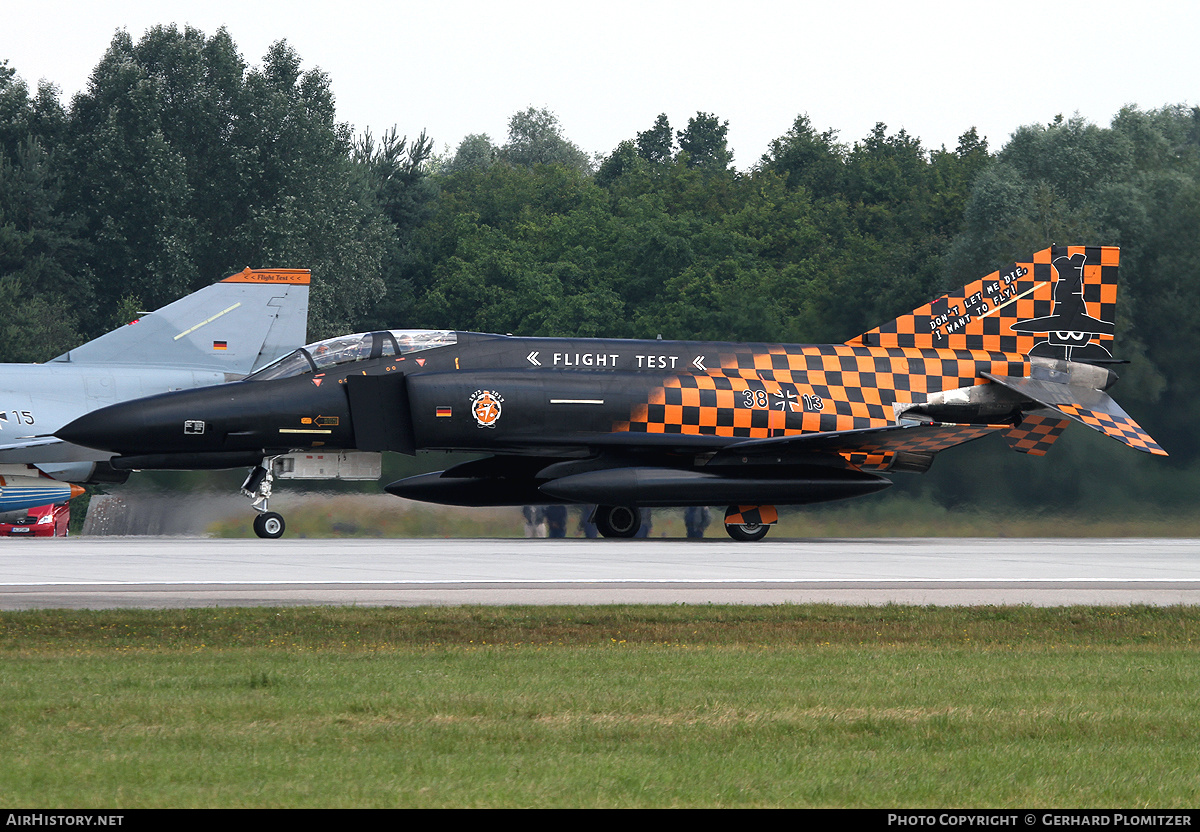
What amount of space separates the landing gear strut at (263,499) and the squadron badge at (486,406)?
127 inches

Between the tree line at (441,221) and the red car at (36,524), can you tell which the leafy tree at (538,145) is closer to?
the tree line at (441,221)

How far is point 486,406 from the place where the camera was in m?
20.7

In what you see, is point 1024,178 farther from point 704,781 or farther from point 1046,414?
point 704,781

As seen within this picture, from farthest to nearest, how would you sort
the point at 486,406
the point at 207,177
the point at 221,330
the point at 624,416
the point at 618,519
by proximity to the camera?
the point at 207,177 → the point at 221,330 → the point at 618,519 → the point at 624,416 → the point at 486,406

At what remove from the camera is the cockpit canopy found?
826 inches

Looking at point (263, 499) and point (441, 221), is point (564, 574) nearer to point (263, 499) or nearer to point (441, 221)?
point (263, 499)

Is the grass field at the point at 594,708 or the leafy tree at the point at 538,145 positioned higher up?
the leafy tree at the point at 538,145

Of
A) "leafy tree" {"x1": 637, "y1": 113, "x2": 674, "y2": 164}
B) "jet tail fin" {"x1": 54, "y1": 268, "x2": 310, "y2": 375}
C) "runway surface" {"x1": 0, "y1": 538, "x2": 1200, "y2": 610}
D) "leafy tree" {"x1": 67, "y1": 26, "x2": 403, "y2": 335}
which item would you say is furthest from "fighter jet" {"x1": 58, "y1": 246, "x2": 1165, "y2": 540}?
"leafy tree" {"x1": 637, "y1": 113, "x2": 674, "y2": 164}

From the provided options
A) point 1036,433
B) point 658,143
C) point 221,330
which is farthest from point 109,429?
point 658,143

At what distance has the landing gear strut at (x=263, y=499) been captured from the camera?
69.2ft

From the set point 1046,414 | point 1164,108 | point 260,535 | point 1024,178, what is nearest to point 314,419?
point 260,535

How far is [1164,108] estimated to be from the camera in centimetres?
5500

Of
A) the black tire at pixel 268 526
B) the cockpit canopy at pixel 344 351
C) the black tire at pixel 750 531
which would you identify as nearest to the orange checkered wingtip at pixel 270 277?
the cockpit canopy at pixel 344 351

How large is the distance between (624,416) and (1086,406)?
7.09 m
